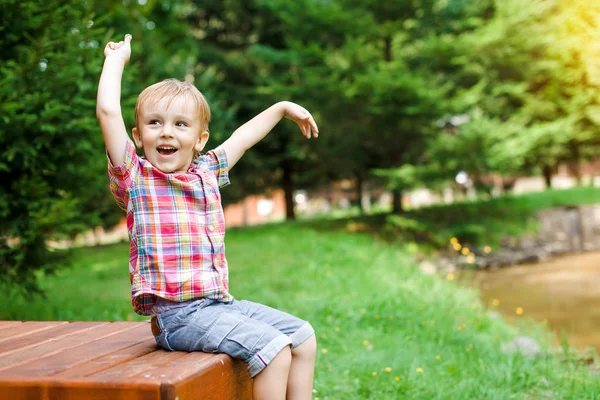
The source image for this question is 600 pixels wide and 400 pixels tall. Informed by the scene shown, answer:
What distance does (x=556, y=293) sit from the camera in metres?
7.42

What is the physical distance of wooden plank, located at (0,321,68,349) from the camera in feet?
8.06

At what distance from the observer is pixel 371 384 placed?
322 cm

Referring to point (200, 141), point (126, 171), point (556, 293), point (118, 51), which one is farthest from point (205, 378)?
point (556, 293)

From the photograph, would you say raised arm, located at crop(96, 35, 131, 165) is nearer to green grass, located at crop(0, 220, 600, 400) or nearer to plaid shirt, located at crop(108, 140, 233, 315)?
plaid shirt, located at crop(108, 140, 233, 315)

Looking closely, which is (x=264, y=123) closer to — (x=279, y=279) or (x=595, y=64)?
(x=279, y=279)

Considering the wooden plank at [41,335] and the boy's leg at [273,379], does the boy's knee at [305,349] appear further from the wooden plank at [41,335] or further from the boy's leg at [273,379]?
the wooden plank at [41,335]

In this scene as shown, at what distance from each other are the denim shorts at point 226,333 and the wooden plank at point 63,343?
382mm

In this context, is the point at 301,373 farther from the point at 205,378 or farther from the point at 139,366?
the point at 139,366

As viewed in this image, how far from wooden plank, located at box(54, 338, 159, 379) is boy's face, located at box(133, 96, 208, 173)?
629 mm

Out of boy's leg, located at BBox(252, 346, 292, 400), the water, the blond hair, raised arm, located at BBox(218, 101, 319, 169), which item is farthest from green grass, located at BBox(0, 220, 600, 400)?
the blond hair

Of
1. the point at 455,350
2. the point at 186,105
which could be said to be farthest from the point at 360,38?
the point at 186,105

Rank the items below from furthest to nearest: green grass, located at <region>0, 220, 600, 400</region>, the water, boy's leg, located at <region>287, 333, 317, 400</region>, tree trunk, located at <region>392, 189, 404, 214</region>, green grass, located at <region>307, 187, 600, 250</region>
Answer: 1. tree trunk, located at <region>392, 189, 404, 214</region>
2. green grass, located at <region>307, 187, 600, 250</region>
3. the water
4. green grass, located at <region>0, 220, 600, 400</region>
5. boy's leg, located at <region>287, 333, 317, 400</region>

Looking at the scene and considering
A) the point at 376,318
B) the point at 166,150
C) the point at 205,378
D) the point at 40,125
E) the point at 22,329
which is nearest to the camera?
the point at 205,378

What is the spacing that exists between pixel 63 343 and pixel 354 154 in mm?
10026
